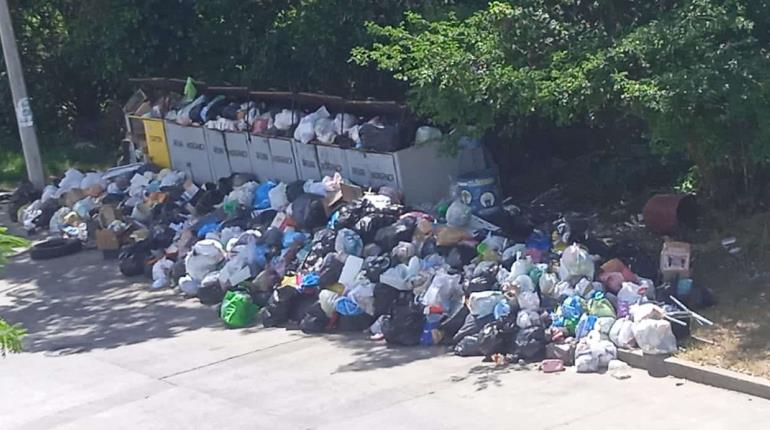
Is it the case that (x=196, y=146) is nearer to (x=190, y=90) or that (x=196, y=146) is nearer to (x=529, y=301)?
(x=190, y=90)

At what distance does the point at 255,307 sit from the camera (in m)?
11.3

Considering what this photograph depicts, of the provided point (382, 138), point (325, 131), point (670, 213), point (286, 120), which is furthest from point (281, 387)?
point (286, 120)

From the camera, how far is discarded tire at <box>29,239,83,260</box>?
1441 centimetres

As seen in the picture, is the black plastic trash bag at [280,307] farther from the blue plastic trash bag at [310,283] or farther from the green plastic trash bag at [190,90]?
the green plastic trash bag at [190,90]

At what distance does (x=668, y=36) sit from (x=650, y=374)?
2595 mm

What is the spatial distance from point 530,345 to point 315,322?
2.11 m

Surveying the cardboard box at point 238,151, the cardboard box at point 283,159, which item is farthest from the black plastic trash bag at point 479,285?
the cardboard box at point 238,151

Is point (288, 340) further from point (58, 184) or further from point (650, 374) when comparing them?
point (58, 184)

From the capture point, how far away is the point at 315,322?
10.7 meters

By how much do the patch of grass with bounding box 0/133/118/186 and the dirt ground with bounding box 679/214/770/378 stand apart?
35.6 ft

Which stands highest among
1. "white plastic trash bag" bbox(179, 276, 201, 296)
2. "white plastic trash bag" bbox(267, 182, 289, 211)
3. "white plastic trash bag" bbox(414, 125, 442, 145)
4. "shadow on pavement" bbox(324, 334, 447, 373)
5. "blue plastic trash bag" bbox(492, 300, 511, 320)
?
"white plastic trash bag" bbox(414, 125, 442, 145)

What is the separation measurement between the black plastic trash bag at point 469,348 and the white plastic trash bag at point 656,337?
Result: 3.99 ft

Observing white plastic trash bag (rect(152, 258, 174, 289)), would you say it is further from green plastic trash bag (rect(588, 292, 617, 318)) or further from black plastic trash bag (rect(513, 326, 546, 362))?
green plastic trash bag (rect(588, 292, 617, 318))

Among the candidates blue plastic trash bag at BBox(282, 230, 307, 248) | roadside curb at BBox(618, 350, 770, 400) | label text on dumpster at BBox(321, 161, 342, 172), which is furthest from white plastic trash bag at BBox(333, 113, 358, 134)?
roadside curb at BBox(618, 350, 770, 400)
